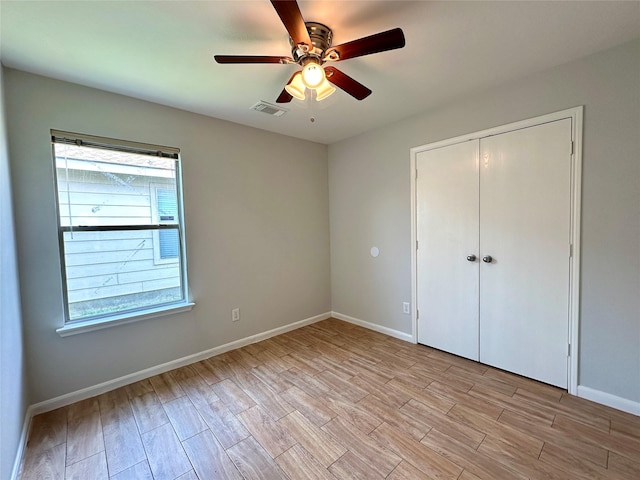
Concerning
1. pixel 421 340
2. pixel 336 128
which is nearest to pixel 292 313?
pixel 421 340

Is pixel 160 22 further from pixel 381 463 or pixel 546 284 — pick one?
pixel 546 284

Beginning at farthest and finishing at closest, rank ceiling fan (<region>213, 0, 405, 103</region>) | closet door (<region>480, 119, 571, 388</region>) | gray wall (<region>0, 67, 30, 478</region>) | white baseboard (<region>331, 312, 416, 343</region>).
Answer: white baseboard (<region>331, 312, 416, 343</region>) < closet door (<region>480, 119, 571, 388</region>) < gray wall (<region>0, 67, 30, 478</region>) < ceiling fan (<region>213, 0, 405, 103</region>)

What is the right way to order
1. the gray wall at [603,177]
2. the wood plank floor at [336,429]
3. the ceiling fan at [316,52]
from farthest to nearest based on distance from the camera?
the gray wall at [603,177]
the wood plank floor at [336,429]
the ceiling fan at [316,52]

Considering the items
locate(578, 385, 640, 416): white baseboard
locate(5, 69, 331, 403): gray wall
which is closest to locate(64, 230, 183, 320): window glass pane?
locate(5, 69, 331, 403): gray wall

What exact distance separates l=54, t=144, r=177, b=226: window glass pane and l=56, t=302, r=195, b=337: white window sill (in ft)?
2.61

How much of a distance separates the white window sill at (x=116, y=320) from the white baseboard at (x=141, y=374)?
18.7 inches

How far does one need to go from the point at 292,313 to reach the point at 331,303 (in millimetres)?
700

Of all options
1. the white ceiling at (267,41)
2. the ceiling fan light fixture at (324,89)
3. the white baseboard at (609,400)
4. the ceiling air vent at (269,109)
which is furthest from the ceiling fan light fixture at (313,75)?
the white baseboard at (609,400)

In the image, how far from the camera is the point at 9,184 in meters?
1.79

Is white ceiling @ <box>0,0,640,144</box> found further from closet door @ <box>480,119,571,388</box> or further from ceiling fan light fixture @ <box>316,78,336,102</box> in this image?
closet door @ <box>480,119,571,388</box>

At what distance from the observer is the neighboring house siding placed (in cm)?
213

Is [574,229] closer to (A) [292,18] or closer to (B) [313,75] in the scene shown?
(B) [313,75]

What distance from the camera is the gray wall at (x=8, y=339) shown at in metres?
1.36

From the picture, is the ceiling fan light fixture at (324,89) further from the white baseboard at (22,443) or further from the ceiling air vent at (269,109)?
the white baseboard at (22,443)
